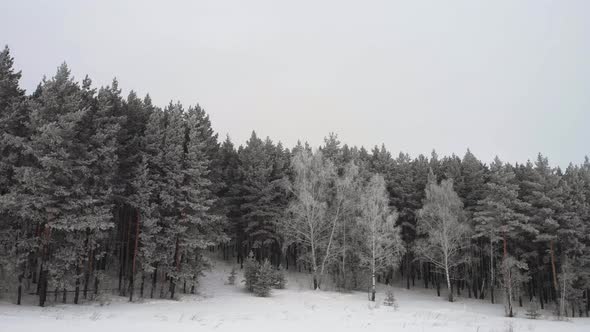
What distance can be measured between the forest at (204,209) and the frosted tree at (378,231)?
154 millimetres

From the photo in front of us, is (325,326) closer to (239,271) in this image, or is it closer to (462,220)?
(239,271)

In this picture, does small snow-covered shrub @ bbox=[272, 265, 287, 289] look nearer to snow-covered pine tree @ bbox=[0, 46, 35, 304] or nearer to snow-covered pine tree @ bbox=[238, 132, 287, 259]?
snow-covered pine tree @ bbox=[238, 132, 287, 259]

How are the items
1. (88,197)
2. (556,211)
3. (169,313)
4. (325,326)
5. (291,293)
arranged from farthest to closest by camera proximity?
(556,211) → (291,293) → (88,197) → (169,313) → (325,326)

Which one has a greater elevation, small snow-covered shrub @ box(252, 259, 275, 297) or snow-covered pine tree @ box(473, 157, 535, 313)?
snow-covered pine tree @ box(473, 157, 535, 313)

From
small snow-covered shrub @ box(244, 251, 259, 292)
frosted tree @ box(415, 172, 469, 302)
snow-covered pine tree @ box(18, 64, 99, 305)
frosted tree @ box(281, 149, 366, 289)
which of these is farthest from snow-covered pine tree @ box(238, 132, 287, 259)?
snow-covered pine tree @ box(18, 64, 99, 305)

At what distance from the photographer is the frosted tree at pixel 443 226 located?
1591 inches

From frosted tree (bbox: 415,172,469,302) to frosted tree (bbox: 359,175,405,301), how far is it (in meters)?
4.87

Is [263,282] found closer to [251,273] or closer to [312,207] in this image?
[251,273]

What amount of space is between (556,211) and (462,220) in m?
9.57

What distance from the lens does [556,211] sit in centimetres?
3988

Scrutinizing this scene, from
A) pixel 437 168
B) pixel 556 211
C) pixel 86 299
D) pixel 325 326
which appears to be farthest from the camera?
pixel 437 168

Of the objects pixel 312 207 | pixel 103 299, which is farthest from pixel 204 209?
pixel 312 207

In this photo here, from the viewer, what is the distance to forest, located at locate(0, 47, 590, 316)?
79.7 feet

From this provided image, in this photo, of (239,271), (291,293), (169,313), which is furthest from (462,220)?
(169,313)
